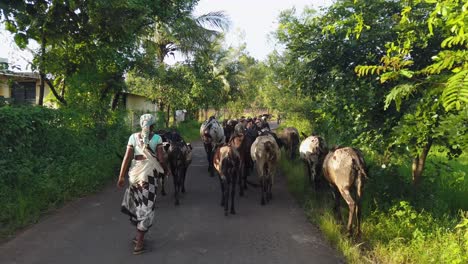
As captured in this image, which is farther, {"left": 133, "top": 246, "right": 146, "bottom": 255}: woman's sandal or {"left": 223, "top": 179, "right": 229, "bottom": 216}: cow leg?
{"left": 223, "top": 179, "right": 229, "bottom": 216}: cow leg

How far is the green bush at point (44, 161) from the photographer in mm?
6645

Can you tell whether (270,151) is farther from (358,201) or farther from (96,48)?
(96,48)

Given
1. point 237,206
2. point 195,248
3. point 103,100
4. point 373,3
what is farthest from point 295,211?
point 103,100

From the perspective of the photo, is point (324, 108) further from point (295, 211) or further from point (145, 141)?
point (145, 141)

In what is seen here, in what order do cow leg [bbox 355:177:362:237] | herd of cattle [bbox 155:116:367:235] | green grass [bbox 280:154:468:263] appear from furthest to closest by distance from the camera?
herd of cattle [bbox 155:116:367:235] < cow leg [bbox 355:177:362:237] < green grass [bbox 280:154:468:263]

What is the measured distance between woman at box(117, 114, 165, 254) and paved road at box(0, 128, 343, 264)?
17.6 inches

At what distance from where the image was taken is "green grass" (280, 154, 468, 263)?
4.97 meters

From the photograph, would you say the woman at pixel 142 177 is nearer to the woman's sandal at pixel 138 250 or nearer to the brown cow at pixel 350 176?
the woman's sandal at pixel 138 250

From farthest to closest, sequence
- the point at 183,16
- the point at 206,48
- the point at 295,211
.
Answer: the point at 206,48 < the point at 183,16 < the point at 295,211

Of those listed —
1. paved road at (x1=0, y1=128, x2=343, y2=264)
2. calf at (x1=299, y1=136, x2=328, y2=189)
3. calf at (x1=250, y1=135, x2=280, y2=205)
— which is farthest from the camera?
calf at (x1=299, y1=136, x2=328, y2=189)

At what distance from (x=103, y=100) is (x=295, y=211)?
292 inches

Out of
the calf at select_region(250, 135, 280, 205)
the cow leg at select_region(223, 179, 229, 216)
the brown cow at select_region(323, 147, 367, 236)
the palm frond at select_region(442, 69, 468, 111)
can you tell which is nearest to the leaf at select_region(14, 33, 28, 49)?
the cow leg at select_region(223, 179, 229, 216)

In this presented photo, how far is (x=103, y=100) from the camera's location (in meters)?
11.9

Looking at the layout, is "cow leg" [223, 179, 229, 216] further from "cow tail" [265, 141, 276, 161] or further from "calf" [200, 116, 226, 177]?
"calf" [200, 116, 226, 177]
